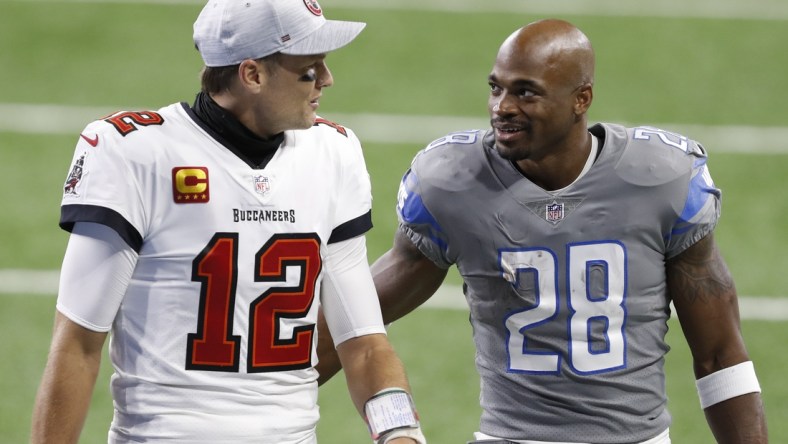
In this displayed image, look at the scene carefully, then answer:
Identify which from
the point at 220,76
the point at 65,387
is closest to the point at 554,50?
the point at 220,76

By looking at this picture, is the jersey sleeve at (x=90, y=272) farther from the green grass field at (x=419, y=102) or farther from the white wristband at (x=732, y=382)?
the green grass field at (x=419, y=102)

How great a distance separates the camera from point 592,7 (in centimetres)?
1145

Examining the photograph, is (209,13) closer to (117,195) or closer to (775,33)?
(117,195)

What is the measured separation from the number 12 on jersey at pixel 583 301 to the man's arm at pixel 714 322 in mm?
182

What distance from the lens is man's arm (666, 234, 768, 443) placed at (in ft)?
12.6

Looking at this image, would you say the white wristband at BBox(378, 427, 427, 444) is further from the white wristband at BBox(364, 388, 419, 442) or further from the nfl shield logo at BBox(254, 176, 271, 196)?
the nfl shield logo at BBox(254, 176, 271, 196)

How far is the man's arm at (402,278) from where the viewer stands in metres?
4.02

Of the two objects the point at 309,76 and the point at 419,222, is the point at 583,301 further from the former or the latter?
the point at 309,76

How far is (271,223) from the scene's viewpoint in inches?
128

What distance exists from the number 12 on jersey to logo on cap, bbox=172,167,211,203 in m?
0.96

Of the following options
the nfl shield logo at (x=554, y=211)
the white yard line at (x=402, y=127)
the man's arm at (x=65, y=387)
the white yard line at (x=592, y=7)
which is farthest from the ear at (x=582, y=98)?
the white yard line at (x=592, y=7)

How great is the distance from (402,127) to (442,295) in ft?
7.63

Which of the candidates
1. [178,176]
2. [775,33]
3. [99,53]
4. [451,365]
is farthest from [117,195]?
[775,33]

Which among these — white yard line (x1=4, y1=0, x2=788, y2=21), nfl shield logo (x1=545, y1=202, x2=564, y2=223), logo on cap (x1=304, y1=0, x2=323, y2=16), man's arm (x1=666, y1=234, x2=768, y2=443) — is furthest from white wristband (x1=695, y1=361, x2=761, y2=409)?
white yard line (x1=4, y1=0, x2=788, y2=21)
